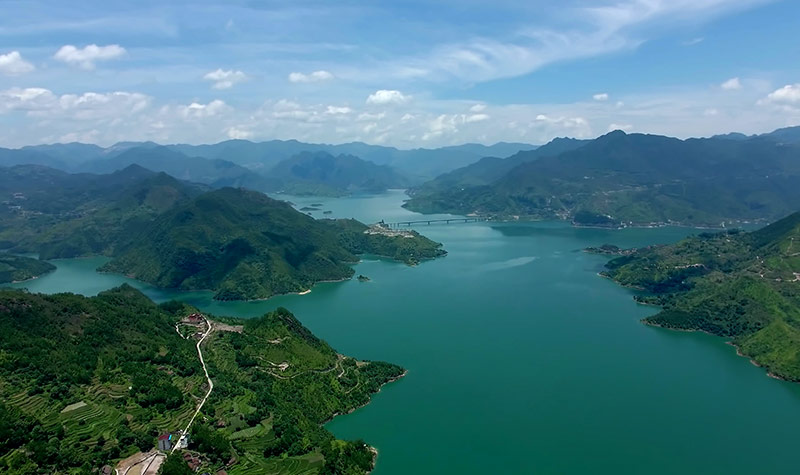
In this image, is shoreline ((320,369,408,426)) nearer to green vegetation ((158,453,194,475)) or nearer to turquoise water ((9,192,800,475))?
turquoise water ((9,192,800,475))

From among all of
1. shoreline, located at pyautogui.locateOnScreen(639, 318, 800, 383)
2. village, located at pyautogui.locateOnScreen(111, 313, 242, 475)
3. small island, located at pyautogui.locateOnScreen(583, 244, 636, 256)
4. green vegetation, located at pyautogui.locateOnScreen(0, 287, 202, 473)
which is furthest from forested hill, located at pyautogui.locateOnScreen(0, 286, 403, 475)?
small island, located at pyautogui.locateOnScreen(583, 244, 636, 256)

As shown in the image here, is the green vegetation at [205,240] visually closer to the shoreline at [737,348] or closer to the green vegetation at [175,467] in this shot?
the shoreline at [737,348]

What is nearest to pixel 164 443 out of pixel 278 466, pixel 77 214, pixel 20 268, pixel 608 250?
pixel 278 466

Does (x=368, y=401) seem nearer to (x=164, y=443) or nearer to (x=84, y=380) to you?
(x=164, y=443)

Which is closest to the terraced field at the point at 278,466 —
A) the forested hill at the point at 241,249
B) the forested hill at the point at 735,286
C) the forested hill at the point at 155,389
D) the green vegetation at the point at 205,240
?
the forested hill at the point at 155,389

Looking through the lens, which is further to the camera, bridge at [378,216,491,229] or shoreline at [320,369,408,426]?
bridge at [378,216,491,229]

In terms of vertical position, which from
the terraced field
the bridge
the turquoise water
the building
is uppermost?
the bridge

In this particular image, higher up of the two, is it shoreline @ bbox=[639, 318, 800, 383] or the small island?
the small island
